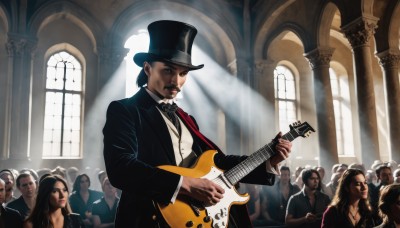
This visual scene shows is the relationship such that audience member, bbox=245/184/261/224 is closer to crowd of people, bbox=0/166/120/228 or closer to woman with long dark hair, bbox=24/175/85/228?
crowd of people, bbox=0/166/120/228

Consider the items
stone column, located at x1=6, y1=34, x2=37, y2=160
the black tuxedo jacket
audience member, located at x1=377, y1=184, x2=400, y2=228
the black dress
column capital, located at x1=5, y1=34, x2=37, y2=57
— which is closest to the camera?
the black tuxedo jacket

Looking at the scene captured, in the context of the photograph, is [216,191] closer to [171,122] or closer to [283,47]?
[171,122]

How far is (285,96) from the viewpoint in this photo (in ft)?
56.3

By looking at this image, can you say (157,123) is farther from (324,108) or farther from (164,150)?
(324,108)

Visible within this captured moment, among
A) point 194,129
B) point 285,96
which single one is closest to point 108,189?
point 194,129

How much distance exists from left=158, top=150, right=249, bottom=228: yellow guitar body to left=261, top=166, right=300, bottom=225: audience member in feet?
17.1

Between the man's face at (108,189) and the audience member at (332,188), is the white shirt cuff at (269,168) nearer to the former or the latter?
the man's face at (108,189)

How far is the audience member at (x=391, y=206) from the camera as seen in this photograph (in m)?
3.27

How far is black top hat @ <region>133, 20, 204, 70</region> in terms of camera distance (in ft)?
6.41

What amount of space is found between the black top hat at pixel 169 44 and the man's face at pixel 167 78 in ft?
0.12

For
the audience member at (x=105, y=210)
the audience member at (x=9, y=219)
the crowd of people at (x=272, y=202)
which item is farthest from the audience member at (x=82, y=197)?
the audience member at (x=9, y=219)

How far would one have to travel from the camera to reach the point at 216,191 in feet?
5.63

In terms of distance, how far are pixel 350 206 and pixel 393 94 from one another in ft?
27.0

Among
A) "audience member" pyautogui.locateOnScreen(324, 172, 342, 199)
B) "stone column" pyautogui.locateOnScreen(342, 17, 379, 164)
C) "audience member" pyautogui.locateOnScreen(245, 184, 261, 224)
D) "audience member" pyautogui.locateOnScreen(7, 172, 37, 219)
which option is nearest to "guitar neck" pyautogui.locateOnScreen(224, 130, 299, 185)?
"audience member" pyautogui.locateOnScreen(7, 172, 37, 219)
